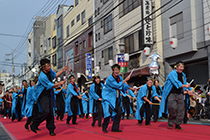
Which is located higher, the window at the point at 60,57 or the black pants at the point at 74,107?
the window at the point at 60,57

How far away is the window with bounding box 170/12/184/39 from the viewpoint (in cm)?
1870

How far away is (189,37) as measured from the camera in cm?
1773

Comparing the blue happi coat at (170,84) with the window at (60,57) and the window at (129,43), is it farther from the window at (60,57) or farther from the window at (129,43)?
the window at (60,57)

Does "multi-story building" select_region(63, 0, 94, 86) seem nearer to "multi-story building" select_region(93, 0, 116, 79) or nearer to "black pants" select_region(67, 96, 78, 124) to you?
"multi-story building" select_region(93, 0, 116, 79)

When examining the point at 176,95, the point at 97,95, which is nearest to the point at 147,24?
the point at 97,95

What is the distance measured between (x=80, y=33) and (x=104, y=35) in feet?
25.6

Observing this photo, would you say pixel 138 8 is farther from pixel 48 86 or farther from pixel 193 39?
pixel 48 86

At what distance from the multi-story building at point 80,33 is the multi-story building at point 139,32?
6.89 metres

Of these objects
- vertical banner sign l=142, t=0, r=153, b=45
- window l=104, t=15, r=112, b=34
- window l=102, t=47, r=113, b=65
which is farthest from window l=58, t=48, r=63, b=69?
vertical banner sign l=142, t=0, r=153, b=45

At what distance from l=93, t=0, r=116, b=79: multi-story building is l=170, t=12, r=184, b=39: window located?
8897 mm

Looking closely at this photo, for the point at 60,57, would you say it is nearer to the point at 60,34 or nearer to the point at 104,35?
the point at 60,34

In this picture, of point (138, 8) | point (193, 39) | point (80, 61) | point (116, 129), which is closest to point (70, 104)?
point (116, 129)

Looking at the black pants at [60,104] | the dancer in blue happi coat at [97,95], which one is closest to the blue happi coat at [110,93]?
the dancer in blue happi coat at [97,95]

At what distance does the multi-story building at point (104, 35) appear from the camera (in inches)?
1130
